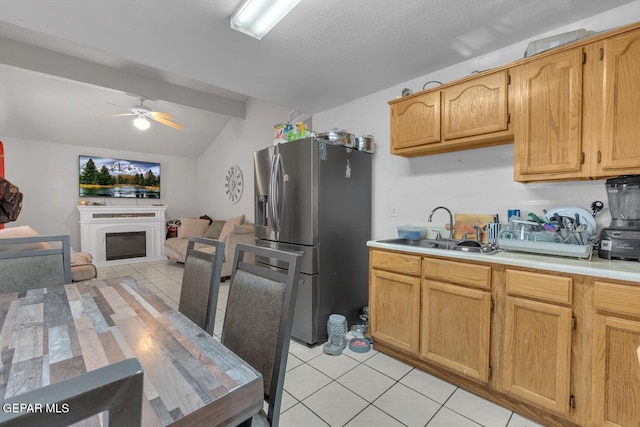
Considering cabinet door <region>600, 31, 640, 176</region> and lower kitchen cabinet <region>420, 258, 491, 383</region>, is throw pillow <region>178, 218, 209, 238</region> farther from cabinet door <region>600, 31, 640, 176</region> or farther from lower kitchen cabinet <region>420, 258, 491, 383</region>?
cabinet door <region>600, 31, 640, 176</region>

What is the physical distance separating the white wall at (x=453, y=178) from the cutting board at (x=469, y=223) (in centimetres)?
5

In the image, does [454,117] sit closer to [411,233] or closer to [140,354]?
[411,233]

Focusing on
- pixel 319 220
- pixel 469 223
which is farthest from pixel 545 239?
pixel 319 220

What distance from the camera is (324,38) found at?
6.87 feet

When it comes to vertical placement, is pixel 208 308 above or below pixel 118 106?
below

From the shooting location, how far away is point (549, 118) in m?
1.79

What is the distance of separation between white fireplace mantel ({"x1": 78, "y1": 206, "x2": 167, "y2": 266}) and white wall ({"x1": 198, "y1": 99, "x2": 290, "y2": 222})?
1078 mm

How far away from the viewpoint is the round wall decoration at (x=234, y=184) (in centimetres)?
576

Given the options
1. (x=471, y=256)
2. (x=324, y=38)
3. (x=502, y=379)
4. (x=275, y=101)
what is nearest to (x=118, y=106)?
(x=275, y=101)

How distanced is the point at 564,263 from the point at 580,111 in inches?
35.8

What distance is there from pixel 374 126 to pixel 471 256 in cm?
175

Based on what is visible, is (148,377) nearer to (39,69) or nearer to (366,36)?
(366,36)

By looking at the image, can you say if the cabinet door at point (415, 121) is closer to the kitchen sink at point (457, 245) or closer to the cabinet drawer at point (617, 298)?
the kitchen sink at point (457, 245)

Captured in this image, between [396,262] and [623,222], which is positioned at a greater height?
[623,222]
